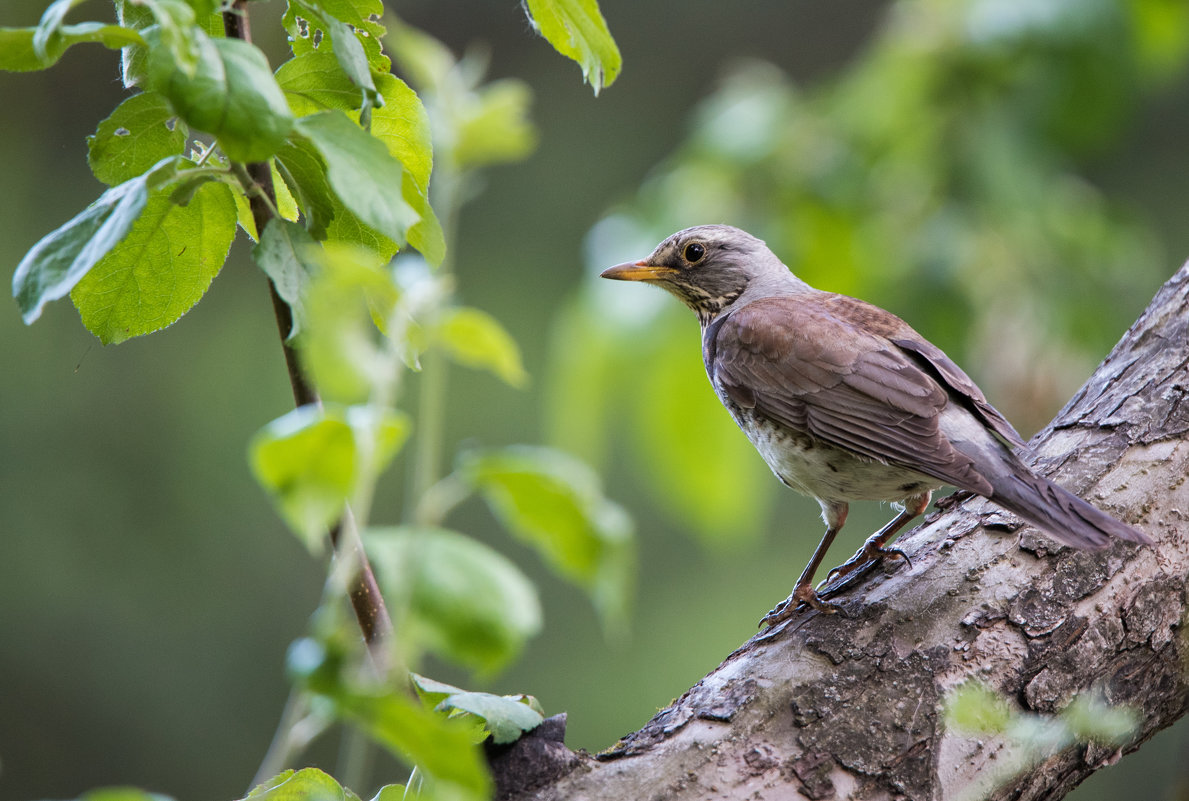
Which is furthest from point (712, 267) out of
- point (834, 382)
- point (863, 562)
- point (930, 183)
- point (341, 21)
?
point (341, 21)

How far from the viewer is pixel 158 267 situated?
1587 mm

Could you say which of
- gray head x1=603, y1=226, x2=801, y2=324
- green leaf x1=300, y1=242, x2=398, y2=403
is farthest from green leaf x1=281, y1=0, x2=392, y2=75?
gray head x1=603, y1=226, x2=801, y2=324

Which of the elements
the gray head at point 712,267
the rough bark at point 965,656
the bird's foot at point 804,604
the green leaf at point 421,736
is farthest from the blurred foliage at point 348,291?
the gray head at point 712,267

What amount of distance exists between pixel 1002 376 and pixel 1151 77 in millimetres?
1163

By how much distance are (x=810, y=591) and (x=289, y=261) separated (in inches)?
67.3

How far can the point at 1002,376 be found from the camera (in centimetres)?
423

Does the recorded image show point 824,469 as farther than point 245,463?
No

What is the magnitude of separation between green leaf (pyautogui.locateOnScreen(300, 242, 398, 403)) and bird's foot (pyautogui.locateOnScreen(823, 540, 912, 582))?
186cm

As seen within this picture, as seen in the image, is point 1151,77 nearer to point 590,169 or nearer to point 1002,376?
point 1002,376

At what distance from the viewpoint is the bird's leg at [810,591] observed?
251 centimetres

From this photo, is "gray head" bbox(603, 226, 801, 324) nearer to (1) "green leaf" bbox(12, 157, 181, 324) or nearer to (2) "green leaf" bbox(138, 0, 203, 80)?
(1) "green leaf" bbox(12, 157, 181, 324)

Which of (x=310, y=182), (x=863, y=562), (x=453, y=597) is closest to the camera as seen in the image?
(x=453, y=597)

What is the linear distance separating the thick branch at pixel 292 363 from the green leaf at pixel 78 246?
0.16 meters

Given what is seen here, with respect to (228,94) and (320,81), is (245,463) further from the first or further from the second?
(228,94)
